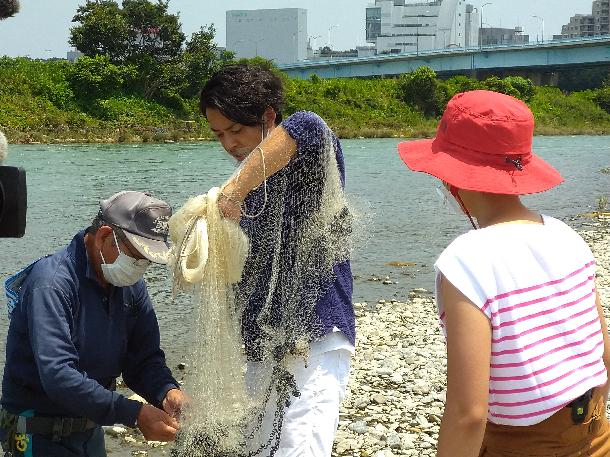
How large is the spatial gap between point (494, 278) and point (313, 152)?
92 centimetres

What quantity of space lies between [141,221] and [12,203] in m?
0.72

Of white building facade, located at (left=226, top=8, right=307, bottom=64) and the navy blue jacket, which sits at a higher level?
white building facade, located at (left=226, top=8, right=307, bottom=64)

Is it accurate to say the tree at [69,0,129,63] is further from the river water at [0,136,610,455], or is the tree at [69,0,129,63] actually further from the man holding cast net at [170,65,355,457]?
the man holding cast net at [170,65,355,457]

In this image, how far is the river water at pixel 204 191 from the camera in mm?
11281

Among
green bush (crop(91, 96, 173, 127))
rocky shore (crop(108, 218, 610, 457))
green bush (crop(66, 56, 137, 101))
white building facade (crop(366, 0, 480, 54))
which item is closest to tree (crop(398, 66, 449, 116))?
green bush (crop(91, 96, 173, 127))

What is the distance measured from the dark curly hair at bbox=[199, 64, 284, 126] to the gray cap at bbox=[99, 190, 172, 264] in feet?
1.40

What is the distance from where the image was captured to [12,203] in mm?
2355

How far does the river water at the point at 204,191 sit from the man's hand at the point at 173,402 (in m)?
0.18

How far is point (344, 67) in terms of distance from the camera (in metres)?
83.4

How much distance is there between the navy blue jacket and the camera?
286 cm

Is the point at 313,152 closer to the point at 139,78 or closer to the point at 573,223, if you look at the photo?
the point at 573,223

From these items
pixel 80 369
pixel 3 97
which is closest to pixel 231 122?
pixel 80 369

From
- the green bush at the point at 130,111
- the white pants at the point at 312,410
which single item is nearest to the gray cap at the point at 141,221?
the white pants at the point at 312,410

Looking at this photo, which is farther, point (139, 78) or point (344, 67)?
point (344, 67)
